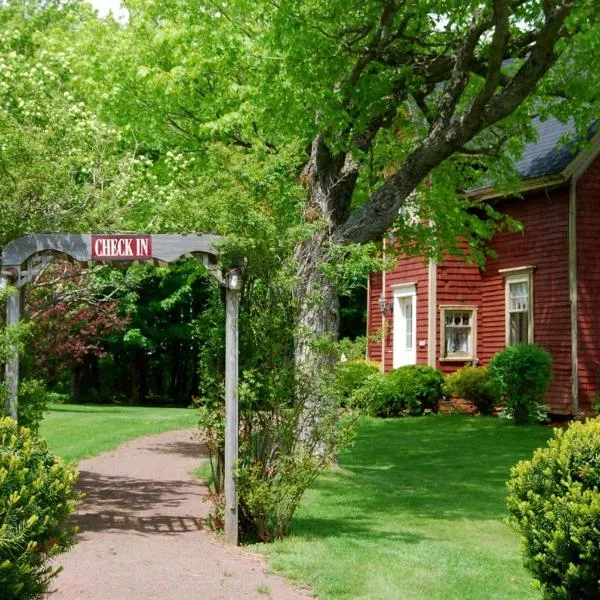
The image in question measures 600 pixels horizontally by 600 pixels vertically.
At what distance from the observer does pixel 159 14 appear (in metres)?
18.6

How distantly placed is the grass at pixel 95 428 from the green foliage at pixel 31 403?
19.5 feet

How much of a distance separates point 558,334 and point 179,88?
10.6m

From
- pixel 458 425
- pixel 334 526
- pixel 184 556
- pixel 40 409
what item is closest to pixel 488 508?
pixel 334 526

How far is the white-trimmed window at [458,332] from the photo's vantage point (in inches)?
997

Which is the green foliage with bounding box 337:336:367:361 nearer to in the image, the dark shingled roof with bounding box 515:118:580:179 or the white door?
the dark shingled roof with bounding box 515:118:580:179

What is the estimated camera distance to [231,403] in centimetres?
952

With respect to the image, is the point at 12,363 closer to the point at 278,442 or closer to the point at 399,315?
the point at 278,442

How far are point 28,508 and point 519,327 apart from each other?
65.4 feet

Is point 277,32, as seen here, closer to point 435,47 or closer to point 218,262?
point 435,47

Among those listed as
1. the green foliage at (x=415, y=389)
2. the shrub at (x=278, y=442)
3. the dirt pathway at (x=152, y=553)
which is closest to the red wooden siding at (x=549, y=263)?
the green foliage at (x=415, y=389)

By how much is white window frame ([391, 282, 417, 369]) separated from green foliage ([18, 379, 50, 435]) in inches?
675

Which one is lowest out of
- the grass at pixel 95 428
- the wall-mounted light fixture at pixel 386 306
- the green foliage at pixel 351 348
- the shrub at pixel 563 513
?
the grass at pixel 95 428

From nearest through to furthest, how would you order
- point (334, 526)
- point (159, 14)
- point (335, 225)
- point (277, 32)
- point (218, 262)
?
point (218, 262) → point (334, 526) → point (277, 32) → point (335, 225) → point (159, 14)

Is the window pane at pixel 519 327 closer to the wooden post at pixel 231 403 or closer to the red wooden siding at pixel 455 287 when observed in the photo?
the red wooden siding at pixel 455 287
